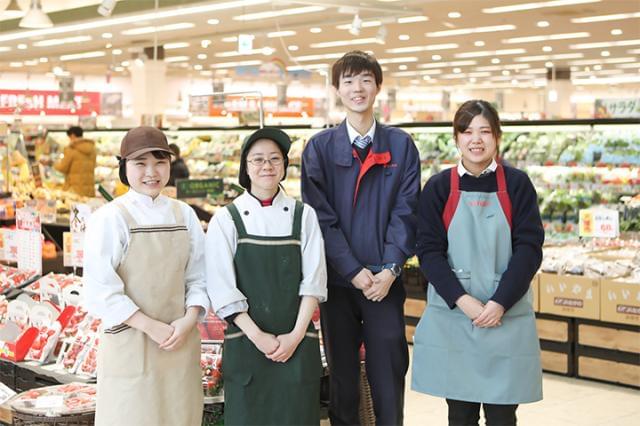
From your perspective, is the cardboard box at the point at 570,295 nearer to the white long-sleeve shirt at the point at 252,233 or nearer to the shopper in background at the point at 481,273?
the shopper in background at the point at 481,273

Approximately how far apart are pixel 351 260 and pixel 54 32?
582 inches

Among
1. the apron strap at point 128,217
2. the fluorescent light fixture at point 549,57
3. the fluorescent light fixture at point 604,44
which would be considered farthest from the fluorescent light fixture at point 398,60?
the apron strap at point 128,217

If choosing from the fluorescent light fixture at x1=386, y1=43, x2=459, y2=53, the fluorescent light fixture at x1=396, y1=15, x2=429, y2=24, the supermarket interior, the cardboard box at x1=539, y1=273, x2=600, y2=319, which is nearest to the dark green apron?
the supermarket interior

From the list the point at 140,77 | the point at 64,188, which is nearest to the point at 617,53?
the point at 140,77

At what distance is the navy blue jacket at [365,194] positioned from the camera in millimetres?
3334

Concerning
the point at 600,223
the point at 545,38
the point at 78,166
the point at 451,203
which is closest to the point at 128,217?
the point at 451,203

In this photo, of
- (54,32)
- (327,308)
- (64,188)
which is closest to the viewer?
(327,308)

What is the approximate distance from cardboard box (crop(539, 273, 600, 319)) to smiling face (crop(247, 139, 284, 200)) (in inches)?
134

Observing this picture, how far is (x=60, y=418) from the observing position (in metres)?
3.46

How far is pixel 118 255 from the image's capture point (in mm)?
3057

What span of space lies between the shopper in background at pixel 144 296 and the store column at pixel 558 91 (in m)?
20.9

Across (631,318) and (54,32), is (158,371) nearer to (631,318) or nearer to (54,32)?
(631,318)

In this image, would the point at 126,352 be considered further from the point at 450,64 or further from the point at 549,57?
the point at 450,64

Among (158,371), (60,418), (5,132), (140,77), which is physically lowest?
(60,418)
